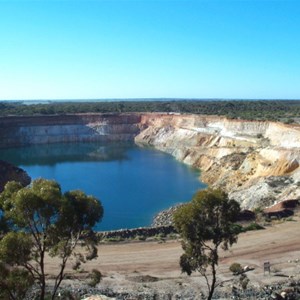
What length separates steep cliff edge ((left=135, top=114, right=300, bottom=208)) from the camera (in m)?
40.1

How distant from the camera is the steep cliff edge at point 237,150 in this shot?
40094 mm

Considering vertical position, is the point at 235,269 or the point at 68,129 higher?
the point at 68,129

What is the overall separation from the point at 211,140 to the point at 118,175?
25096 millimetres

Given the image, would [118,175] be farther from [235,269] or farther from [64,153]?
[235,269]

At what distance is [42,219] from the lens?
1190 cm

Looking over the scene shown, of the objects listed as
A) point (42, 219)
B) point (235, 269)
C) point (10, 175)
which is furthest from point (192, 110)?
point (42, 219)

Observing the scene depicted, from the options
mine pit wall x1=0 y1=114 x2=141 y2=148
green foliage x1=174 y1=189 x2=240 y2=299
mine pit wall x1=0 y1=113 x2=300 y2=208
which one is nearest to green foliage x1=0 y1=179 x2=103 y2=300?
green foliage x1=174 y1=189 x2=240 y2=299

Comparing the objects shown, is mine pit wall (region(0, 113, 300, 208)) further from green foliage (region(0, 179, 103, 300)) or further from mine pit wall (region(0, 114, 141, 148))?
green foliage (region(0, 179, 103, 300))

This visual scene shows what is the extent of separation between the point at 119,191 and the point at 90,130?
53.5 metres

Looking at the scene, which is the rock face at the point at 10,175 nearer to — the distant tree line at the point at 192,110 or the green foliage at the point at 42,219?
the green foliage at the point at 42,219

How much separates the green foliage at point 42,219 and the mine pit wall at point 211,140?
2595cm

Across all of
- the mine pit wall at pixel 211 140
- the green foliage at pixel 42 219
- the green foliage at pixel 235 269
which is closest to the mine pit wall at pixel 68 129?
the mine pit wall at pixel 211 140

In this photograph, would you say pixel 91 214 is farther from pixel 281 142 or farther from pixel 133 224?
pixel 281 142

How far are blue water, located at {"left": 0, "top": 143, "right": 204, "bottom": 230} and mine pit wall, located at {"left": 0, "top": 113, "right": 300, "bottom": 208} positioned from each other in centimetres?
358
